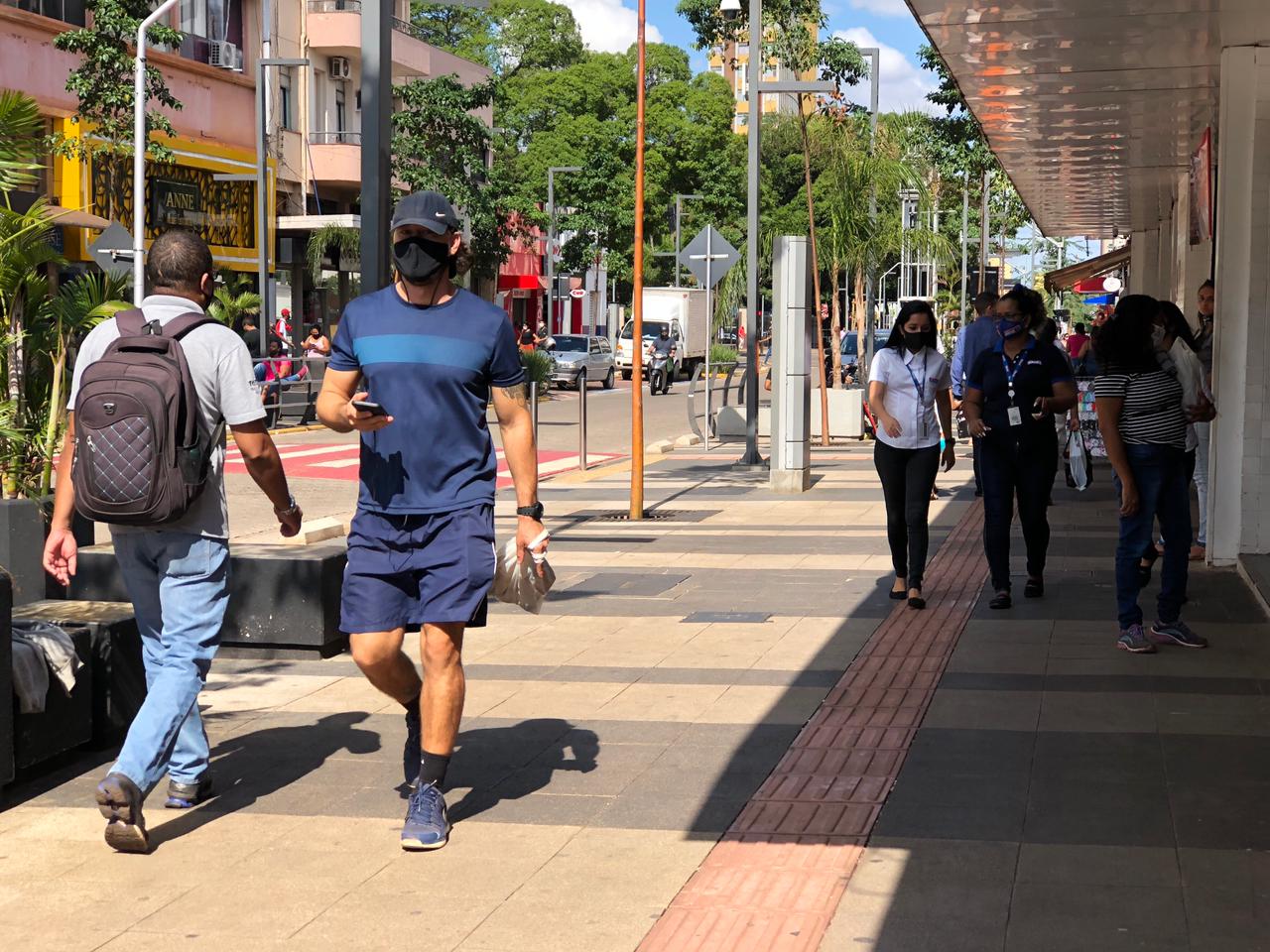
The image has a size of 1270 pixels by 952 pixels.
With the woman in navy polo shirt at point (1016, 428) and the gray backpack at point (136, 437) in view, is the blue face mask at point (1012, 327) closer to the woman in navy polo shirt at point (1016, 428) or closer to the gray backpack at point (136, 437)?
the woman in navy polo shirt at point (1016, 428)

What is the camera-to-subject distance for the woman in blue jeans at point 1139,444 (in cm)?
Result: 863

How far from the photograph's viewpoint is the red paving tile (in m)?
4.72

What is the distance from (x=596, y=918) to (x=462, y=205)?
44713mm

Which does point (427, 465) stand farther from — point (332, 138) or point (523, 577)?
point (332, 138)

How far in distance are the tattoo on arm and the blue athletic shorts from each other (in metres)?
0.33

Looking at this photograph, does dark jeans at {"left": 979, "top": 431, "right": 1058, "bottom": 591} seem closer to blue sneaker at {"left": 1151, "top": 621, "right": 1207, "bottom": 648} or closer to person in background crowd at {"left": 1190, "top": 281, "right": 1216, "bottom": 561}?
blue sneaker at {"left": 1151, "top": 621, "right": 1207, "bottom": 648}

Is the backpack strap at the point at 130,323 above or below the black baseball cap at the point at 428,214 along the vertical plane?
below

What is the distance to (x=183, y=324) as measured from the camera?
5625 mm

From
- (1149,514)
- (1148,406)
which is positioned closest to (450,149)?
(1148,406)

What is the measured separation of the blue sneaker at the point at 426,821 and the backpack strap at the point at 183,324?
5.08ft

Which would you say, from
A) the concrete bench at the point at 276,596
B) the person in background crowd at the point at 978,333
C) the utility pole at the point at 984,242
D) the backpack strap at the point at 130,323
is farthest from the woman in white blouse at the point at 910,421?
the utility pole at the point at 984,242

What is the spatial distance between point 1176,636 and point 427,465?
4.74 m

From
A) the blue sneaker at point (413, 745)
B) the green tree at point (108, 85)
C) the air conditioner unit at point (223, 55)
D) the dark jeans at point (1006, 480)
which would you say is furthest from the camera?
the air conditioner unit at point (223, 55)

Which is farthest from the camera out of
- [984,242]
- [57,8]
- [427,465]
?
[984,242]
